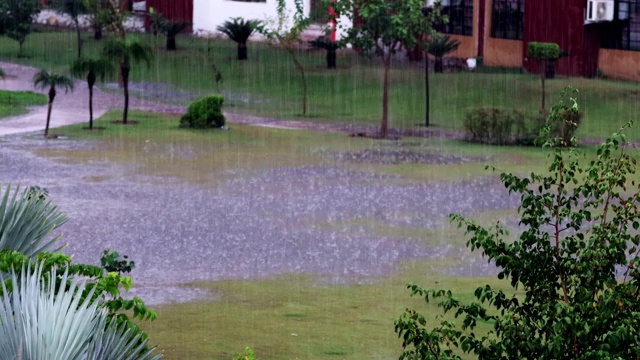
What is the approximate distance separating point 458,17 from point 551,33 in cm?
439

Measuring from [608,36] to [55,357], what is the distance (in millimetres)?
29112

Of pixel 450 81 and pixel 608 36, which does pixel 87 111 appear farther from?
pixel 608 36

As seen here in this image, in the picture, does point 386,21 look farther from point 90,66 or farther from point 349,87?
point 349,87


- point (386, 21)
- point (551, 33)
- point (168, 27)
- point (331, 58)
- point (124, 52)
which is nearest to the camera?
point (386, 21)

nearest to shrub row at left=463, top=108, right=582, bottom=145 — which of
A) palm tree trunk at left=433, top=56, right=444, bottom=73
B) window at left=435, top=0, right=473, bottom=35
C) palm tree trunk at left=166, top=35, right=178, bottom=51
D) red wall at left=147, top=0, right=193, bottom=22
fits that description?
palm tree trunk at left=433, top=56, right=444, bottom=73

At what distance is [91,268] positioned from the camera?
646 centimetres

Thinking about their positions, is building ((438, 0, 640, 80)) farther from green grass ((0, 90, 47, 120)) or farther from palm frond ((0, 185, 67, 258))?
palm frond ((0, 185, 67, 258))

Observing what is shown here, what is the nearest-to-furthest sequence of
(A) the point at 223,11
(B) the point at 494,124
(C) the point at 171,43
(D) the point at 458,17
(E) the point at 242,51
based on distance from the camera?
1. (B) the point at 494,124
2. (D) the point at 458,17
3. (E) the point at 242,51
4. (C) the point at 171,43
5. (A) the point at 223,11

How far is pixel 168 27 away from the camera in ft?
128

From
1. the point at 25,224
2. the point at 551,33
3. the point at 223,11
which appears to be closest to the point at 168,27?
the point at 223,11

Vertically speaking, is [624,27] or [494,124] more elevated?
[624,27]

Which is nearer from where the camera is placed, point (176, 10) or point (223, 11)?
point (223, 11)

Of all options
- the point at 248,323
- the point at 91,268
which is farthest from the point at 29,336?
the point at 248,323

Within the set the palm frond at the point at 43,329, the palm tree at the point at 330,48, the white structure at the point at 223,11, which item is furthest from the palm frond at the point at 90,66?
the palm frond at the point at 43,329
